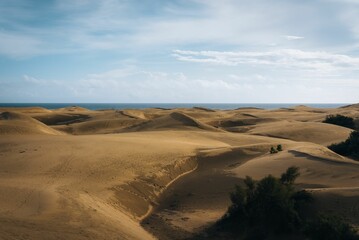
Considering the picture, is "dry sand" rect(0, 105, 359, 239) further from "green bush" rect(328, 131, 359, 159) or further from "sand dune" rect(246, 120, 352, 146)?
"sand dune" rect(246, 120, 352, 146)

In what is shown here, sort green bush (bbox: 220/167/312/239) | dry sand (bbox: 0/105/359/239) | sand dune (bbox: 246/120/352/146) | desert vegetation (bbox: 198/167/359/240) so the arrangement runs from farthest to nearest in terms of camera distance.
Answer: sand dune (bbox: 246/120/352/146) < dry sand (bbox: 0/105/359/239) < green bush (bbox: 220/167/312/239) < desert vegetation (bbox: 198/167/359/240)

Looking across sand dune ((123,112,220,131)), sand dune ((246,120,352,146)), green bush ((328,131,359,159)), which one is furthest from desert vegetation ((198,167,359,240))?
sand dune ((123,112,220,131))

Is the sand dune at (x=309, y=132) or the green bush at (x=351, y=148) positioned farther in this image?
the sand dune at (x=309, y=132)

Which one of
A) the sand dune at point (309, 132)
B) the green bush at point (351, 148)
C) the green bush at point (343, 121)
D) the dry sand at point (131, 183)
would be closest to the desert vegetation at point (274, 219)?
the dry sand at point (131, 183)

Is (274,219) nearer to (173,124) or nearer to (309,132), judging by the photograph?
(309,132)

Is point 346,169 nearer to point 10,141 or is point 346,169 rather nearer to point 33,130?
point 10,141

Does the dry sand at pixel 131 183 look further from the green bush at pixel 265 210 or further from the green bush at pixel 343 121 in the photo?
the green bush at pixel 343 121

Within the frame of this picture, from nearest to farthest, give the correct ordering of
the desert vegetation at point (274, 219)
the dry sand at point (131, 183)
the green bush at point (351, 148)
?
the desert vegetation at point (274, 219), the dry sand at point (131, 183), the green bush at point (351, 148)

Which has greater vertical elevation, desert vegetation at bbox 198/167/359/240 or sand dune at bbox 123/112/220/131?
sand dune at bbox 123/112/220/131

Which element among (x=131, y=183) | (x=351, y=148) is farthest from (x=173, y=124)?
(x=131, y=183)

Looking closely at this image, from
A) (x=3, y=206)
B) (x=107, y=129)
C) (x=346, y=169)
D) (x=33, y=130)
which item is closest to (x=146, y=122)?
(x=107, y=129)

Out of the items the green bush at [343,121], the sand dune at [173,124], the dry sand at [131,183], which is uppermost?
the green bush at [343,121]

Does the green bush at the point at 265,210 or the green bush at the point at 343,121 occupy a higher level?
the green bush at the point at 343,121
